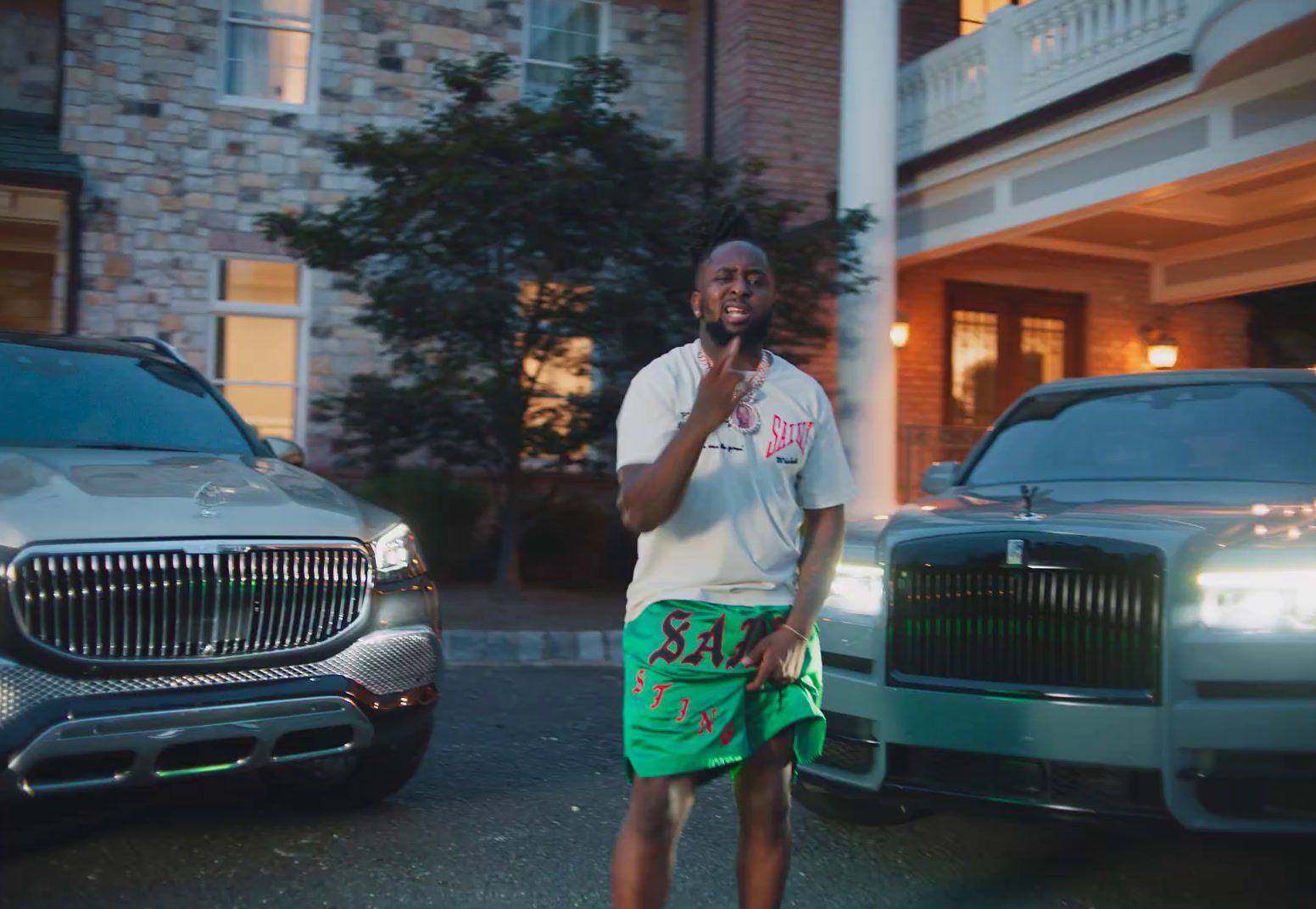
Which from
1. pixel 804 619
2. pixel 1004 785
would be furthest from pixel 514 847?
pixel 804 619

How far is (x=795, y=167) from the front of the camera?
1327 cm

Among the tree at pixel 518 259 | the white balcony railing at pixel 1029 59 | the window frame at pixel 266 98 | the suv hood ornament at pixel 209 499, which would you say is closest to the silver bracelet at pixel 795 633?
the suv hood ornament at pixel 209 499

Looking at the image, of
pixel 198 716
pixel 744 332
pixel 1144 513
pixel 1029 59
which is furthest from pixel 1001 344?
pixel 744 332

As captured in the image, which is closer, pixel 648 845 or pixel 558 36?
pixel 648 845

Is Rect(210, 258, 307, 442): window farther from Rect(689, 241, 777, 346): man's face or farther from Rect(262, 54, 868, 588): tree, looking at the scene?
Rect(689, 241, 777, 346): man's face

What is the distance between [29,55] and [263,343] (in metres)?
4.34

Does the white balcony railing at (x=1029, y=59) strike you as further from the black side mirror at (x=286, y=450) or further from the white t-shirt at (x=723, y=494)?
the white t-shirt at (x=723, y=494)

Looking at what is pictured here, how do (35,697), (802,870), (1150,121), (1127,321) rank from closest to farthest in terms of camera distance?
(35,697)
(802,870)
(1150,121)
(1127,321)

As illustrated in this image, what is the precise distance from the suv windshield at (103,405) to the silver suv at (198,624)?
29 millimetres

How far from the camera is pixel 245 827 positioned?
420 cm

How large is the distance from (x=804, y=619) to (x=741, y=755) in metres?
0.31

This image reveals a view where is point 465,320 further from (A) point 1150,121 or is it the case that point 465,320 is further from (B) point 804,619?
(B) point 804,619

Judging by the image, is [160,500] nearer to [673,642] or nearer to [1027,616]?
[673,642]

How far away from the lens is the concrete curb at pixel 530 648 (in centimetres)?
793
